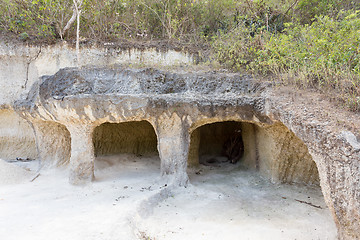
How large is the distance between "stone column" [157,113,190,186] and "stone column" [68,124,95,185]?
156 centimetres

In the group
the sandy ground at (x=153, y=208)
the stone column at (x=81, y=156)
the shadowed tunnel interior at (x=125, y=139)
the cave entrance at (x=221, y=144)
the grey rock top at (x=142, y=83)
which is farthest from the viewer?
the cave entrance at (x=221, y=144)

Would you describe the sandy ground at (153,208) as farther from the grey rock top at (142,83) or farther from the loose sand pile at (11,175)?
the grey rock top at (142,83)

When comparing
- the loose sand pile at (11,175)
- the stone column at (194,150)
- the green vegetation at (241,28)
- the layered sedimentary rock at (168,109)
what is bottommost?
the loose sand pile at (11,175)

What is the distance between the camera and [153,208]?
4.37 m

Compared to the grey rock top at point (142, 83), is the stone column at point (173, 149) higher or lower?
lower

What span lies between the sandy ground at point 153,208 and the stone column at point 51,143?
12.7 inches

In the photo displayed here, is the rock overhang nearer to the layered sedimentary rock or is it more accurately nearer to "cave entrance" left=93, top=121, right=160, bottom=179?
the layered sedimentary rock

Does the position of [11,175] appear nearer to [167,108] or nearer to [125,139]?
[125,139]

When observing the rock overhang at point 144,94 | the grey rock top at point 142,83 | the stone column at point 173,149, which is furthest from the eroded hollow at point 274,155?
the stone column at point 173,149

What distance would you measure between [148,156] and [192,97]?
3.38 m

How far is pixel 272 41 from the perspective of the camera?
587 centimetres

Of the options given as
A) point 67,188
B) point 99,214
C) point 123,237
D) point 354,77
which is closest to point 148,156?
point 67,188

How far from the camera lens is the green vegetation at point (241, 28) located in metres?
4.53

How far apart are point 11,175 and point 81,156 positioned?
1750mm
